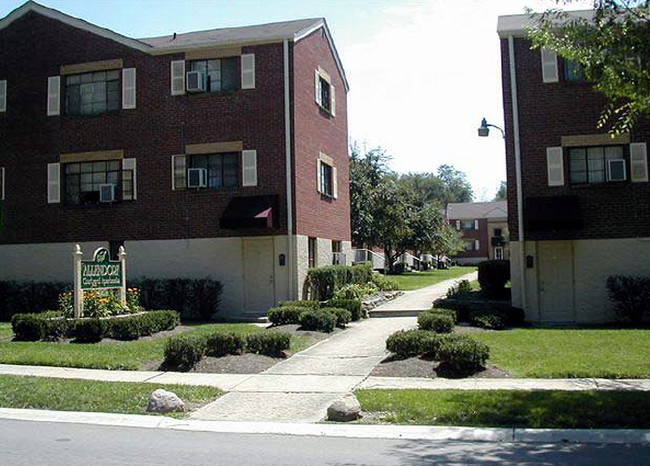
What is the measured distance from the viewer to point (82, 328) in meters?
15.8

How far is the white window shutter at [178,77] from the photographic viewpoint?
23047 mm

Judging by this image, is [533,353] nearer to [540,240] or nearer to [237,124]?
[540,240]

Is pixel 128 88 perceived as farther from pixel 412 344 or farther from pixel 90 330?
pixel 412 344

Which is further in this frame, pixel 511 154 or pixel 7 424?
pixel 511 154

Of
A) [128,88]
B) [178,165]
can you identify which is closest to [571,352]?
[178,165]

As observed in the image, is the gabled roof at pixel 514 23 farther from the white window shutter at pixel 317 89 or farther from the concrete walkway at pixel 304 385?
the concrete walkway at pixel 304 385

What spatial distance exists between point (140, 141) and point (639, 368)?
1761 centimetres

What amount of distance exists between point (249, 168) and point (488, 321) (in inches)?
370

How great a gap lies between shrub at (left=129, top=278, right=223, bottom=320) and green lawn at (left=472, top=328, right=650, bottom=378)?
9214mm

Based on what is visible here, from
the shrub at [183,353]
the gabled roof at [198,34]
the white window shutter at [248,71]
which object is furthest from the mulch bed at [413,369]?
the gabled roof at [198,34]

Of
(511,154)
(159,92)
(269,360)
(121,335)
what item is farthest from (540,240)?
(159,92)

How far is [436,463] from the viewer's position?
22.7 ft

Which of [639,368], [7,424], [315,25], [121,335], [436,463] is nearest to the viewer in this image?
[436,463]

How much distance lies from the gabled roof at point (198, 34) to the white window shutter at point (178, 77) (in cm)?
47
